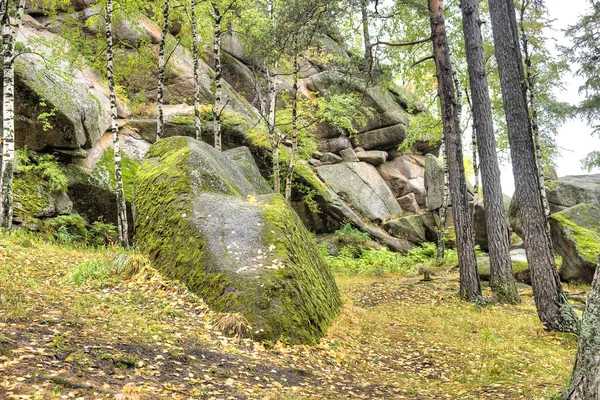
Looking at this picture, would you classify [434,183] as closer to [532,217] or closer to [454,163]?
[454,163]

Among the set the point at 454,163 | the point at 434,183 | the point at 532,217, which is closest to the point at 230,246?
the point at 532,217

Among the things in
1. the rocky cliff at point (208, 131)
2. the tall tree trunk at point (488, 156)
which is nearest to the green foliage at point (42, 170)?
the rocky cliff at point (208, 131)

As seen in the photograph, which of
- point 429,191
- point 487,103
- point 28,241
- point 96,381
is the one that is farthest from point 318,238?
point 96,381

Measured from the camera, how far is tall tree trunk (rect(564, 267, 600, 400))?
2.86 meters

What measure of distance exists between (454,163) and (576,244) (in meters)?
5.67

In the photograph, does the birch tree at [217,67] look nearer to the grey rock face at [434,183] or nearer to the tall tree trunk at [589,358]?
the tall tree trunk at [589,358]

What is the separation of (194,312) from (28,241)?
5.86m

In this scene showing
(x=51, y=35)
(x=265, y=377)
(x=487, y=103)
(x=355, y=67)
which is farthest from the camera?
(x=51, y=35)

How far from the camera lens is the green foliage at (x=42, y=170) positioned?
12.8 metres

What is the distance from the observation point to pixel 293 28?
1004 centimetres

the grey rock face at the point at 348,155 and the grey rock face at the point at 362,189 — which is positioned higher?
the grey rock face at the point at 348,155

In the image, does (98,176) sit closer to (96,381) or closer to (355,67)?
(355,67)

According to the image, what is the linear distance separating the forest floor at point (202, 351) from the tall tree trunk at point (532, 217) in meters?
0.45

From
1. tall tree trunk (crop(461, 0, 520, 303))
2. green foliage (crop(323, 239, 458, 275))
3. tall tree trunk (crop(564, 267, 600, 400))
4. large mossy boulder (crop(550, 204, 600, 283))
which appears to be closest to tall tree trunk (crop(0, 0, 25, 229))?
green foliage (crop(323, 239, 458, 275))
